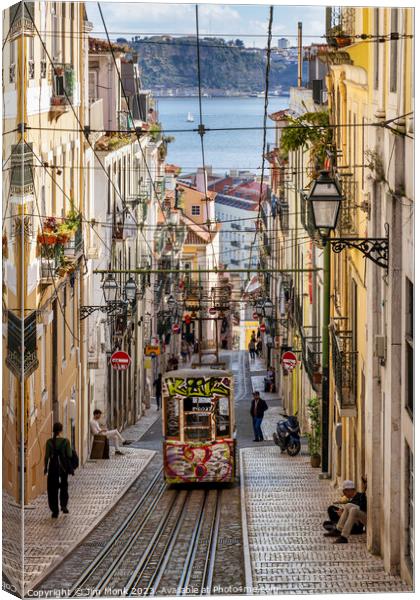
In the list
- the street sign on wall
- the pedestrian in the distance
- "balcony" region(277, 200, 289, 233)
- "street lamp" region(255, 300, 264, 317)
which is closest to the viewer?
"balcony" region(277, 200, 289, 233)

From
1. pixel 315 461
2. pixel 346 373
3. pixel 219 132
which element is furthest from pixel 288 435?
pixel 219 132

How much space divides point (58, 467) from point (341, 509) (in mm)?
2655

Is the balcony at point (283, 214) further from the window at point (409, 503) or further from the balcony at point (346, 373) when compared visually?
the window at point (409, 503)

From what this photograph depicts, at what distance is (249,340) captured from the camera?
3078 centimetres

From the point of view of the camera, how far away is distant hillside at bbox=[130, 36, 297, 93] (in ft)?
45.3

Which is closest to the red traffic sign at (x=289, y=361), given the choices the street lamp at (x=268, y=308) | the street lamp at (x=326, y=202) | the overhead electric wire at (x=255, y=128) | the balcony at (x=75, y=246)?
the street lamp at (x=268, y=308)

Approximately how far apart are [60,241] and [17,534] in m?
2.91

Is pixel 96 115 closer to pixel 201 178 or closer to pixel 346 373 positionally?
pixel 201 178

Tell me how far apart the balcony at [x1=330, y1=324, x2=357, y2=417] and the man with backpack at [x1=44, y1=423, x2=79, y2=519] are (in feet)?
10.3

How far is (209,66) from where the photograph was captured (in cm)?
1418

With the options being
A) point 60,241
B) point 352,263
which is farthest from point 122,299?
point 60,241

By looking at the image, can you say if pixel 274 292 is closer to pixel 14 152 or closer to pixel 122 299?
pixel 122 299

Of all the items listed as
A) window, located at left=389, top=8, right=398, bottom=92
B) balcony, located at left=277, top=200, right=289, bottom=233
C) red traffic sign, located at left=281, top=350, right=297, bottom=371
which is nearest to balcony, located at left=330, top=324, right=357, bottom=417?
window, located at left=389, top=8, right=398, bottom=92

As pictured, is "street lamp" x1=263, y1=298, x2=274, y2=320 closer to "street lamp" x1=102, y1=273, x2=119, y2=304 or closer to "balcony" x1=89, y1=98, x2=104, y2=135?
"street lamp" x1=102, y1=273, x2=119, y2=304
